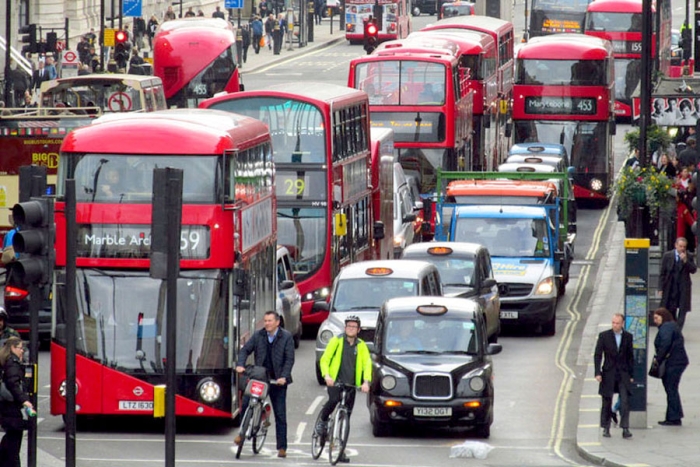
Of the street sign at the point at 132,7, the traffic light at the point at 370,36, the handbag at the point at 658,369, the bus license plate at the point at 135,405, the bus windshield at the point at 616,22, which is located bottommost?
the bus license plate at the point at 135,405

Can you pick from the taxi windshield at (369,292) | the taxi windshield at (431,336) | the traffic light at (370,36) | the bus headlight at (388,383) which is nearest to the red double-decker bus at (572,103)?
the traffic light at (370,36)

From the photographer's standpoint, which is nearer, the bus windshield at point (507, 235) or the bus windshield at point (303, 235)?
the bus windshield at point (303, 235)

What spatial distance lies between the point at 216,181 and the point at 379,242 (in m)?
13.4

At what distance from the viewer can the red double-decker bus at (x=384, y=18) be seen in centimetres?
8150

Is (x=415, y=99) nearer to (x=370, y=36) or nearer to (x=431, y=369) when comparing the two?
(x=370, y=36)

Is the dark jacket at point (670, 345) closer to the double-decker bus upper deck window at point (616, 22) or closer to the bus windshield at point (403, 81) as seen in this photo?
the bus windshield at point (403, 81)

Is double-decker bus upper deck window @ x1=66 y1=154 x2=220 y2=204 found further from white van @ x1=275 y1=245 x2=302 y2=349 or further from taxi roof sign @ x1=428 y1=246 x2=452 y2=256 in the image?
taxi roof sign @ x1=428 y1=246 x2=452 y2=256

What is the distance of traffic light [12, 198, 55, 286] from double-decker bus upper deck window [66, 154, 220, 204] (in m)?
4.88

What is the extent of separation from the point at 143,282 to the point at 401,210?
16.9m

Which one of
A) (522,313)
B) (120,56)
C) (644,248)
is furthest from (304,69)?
(644,248)

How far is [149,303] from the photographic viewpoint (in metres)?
18.8

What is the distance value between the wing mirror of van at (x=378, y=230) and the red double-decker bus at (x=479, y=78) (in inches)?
382

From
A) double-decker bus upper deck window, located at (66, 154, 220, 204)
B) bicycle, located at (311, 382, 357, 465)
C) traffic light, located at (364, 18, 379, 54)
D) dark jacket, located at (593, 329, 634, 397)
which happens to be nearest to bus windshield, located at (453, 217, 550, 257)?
dark jacket, located at (593, 329, 634, 397)

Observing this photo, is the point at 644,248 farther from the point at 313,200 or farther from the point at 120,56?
Answer: the point at 120,56
